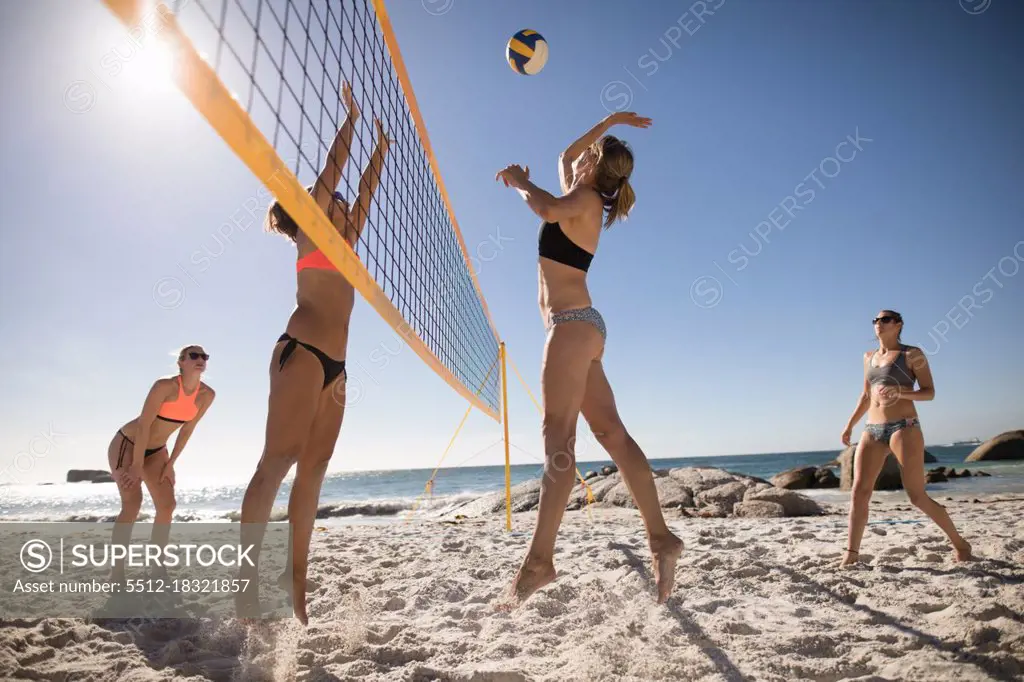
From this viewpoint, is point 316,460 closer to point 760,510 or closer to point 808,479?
point 760,510

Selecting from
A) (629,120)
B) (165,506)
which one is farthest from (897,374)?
(165,506)

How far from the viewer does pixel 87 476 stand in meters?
42.7

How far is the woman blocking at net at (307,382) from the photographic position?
2086 mm

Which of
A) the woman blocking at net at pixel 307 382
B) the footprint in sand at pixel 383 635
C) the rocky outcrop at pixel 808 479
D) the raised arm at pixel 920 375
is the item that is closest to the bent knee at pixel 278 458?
the woman blocking at net at pixel 307 382

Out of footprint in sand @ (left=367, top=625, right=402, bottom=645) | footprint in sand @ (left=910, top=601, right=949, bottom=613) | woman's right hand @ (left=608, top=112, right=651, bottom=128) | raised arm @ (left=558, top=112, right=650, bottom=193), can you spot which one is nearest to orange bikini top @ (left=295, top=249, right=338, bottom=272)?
raised arm @ (left=558, top=112, right=650, bottom=193)

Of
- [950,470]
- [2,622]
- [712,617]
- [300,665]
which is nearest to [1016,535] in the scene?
[712,617]

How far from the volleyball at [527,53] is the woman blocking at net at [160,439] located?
2895 millimetres

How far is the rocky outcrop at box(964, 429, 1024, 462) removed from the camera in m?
21.8

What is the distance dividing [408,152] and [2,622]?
3342 millimetres

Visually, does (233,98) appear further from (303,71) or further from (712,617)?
(712,617)

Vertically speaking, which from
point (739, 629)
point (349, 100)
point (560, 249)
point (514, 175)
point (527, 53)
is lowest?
point (739, 629)

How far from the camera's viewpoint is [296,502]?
7.43 ft

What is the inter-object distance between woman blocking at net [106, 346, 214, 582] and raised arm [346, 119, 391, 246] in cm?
178

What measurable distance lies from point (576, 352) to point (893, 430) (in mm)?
2579
